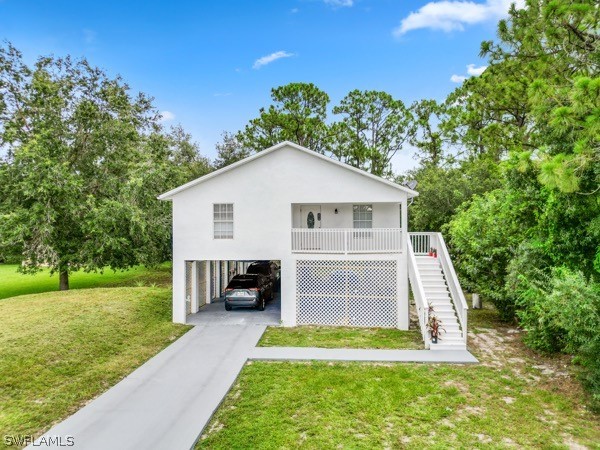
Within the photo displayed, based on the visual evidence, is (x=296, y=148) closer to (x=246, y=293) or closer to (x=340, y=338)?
(x=246, y=293)

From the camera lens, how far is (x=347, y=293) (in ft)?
47.9

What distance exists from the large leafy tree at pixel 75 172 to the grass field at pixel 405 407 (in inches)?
559

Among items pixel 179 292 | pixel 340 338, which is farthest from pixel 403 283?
pixel 179 292

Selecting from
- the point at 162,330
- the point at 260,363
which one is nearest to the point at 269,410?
the point at 260,363

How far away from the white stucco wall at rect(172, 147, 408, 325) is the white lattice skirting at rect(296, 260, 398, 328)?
0.66 meters

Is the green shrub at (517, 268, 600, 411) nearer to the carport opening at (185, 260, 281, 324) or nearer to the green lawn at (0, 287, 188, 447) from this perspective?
the carport opening at (185, 260, 281, 324)

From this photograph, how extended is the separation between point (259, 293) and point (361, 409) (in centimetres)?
921

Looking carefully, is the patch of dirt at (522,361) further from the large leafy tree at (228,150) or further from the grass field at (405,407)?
the large leafy tree at (228,150)

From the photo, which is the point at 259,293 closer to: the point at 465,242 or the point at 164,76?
the point at 465,242

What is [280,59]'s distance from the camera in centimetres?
3167

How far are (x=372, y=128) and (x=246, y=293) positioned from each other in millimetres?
25802

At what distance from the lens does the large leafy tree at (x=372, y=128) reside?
35.2 meters

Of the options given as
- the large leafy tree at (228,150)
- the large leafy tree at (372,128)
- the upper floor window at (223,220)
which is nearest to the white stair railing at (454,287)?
the upper floor window at (223,220)

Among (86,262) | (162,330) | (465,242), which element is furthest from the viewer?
(86,262)
